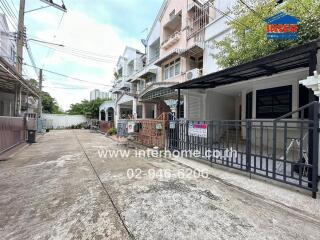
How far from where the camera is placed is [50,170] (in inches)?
210

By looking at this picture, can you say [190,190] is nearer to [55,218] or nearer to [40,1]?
[55,218]

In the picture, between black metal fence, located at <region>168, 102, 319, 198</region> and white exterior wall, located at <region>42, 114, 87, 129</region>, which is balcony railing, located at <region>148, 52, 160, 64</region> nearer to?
black metal fence, located at <region>168, 102, 319, 198</region>

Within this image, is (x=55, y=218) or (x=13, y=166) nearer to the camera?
(x=55, y=218)

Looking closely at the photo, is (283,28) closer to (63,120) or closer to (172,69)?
(172,69)

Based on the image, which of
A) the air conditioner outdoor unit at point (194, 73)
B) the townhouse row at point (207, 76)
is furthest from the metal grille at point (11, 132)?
the air conditioner outdoor unit at point (194, 73)

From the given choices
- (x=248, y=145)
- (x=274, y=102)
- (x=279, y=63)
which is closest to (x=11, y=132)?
(x=248, y=145)

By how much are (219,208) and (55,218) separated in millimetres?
2580

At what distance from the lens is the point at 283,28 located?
5871mm

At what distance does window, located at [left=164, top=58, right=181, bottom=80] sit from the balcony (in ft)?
5.33

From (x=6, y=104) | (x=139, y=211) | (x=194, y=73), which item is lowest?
(x=139, y=211)

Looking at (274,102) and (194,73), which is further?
(194,73)

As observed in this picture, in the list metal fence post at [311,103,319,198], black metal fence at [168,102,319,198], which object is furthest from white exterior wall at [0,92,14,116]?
metal fence post at [311,103,319,198]

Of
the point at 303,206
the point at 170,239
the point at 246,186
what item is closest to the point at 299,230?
the point at 303,206

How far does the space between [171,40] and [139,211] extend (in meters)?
13.7
